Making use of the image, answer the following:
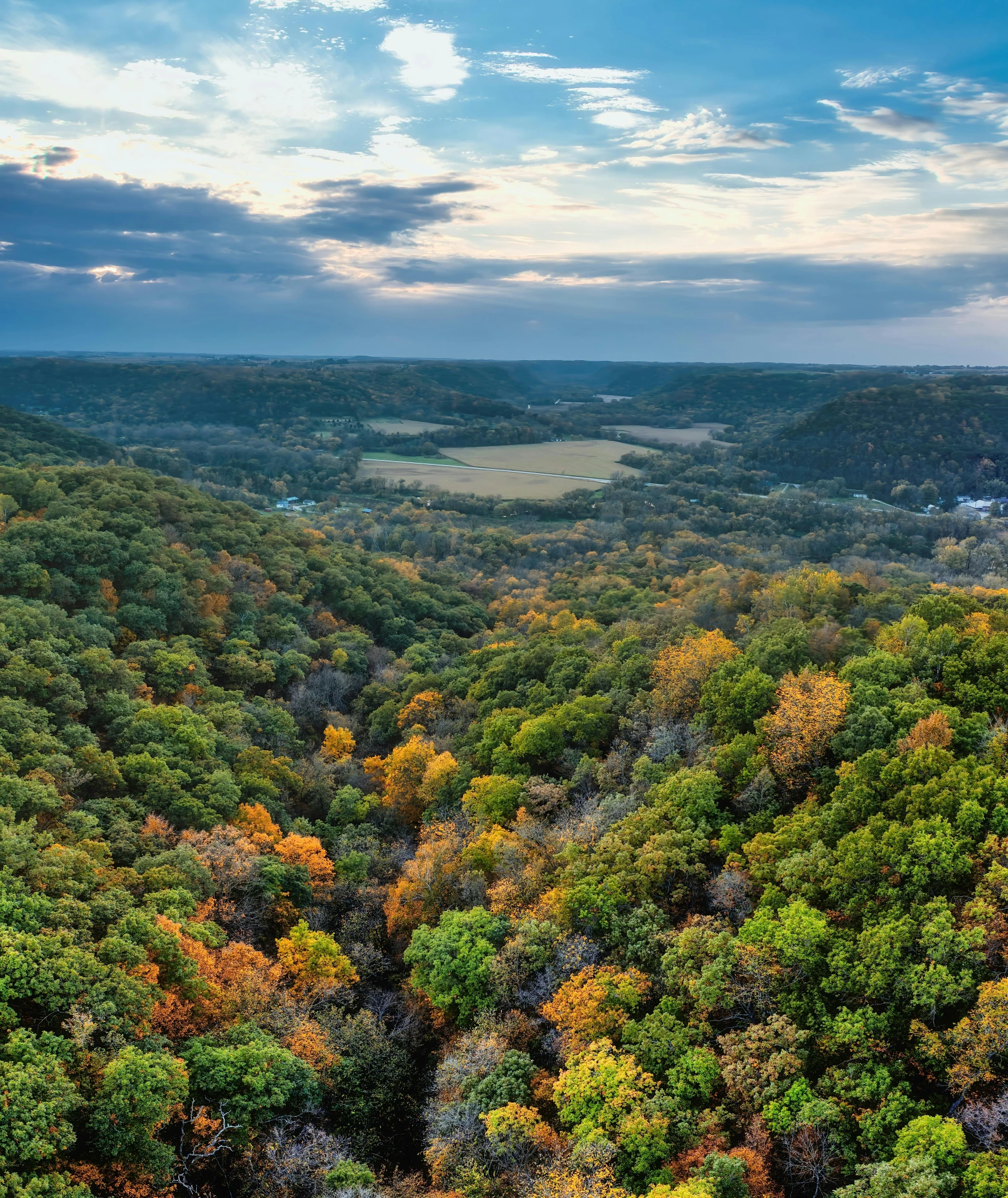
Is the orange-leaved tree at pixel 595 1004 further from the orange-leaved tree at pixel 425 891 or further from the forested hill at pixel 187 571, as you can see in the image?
the forested hill at pixel 187 571

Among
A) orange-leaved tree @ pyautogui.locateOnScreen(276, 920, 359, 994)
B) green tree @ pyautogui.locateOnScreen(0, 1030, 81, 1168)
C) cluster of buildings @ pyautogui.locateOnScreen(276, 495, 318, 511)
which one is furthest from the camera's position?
cluster of buildings @ pyautogui.locateOnScreen(276, 495, 318, 511)

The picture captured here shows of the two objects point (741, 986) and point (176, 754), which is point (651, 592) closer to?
point (176, 754)

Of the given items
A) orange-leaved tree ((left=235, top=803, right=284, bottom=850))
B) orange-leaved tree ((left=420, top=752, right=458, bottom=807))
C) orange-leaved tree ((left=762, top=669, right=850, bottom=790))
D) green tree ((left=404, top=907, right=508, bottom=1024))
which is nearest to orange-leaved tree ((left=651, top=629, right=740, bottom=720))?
orange-leaved tree ((left=762, top=669, right=850, bottom=790))

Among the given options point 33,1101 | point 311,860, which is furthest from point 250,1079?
point 311,860

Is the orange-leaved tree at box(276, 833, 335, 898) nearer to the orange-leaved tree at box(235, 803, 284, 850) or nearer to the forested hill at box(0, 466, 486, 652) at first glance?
the orange-leaved tree at box(235, 803, 284, 850)

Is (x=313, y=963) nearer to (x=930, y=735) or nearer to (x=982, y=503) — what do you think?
(x=930, y=735)

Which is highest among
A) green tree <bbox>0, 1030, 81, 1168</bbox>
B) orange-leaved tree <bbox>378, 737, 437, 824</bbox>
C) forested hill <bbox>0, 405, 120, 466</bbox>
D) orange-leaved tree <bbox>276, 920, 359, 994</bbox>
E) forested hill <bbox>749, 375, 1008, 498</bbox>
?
forested hill <bbox>749, 375, 1008, 498</bbox>

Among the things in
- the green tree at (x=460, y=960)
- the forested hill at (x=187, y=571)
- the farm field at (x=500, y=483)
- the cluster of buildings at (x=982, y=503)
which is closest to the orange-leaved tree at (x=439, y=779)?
the green tree at (x=460, y=960)
